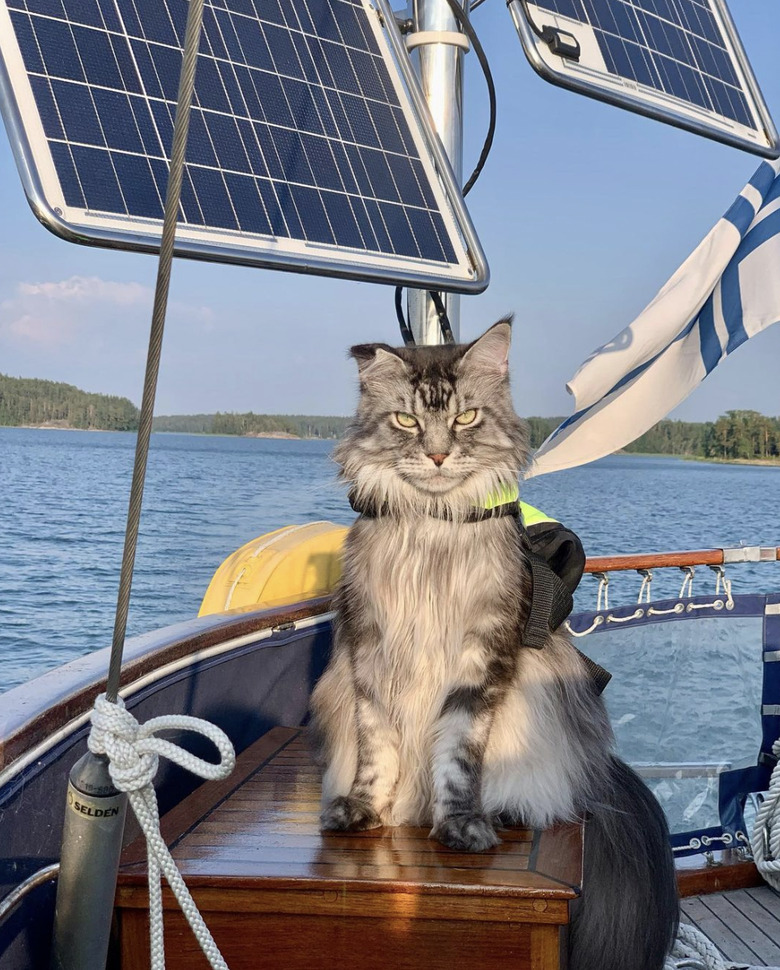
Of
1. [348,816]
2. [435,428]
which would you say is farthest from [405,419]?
[348,816]

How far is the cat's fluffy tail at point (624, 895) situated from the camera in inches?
79.2

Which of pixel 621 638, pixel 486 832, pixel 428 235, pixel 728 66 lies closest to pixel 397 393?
pixel 428 235

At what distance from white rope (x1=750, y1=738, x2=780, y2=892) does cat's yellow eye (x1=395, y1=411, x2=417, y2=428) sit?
2.01 meters

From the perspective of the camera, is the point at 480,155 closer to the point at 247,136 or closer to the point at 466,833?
the point at 247,136

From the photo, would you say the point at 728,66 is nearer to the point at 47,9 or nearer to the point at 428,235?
the point at 428,235

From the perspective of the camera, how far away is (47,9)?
89.5 inches

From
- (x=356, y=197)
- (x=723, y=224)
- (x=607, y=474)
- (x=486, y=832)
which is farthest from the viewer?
(x=607, y=474)

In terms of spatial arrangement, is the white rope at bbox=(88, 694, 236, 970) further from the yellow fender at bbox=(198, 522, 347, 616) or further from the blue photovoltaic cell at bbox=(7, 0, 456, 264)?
the yellow fender at bbox=(198, 522, 347, 616)

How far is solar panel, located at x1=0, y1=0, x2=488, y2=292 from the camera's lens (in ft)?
6.88

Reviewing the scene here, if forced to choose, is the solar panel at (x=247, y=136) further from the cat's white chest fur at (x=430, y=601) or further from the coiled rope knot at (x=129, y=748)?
the coiled rope knot at (x=129, y=748)

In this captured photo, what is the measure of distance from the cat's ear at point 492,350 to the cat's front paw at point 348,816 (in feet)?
3.49

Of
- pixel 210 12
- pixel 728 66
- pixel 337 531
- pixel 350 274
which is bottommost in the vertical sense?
pixel 337 531

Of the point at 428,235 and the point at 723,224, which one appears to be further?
the point at 723,224

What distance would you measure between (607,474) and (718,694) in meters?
70.8
